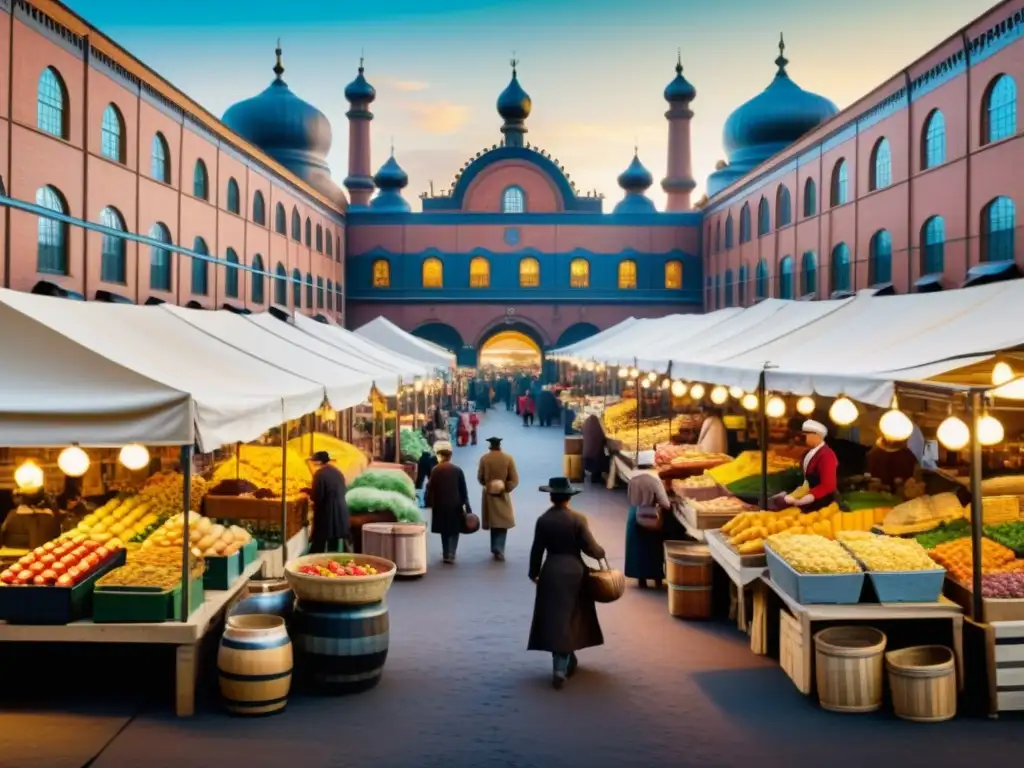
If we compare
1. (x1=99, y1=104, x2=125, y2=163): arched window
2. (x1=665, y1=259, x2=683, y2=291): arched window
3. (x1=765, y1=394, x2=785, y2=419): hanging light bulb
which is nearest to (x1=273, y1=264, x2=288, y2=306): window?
(x1=99, y1=104, x2=125, y2=163): arched window

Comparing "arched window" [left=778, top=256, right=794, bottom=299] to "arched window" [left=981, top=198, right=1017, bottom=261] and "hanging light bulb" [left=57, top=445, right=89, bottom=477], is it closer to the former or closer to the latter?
"arched window" [left=981, top=198, right=1017, bottom=261]

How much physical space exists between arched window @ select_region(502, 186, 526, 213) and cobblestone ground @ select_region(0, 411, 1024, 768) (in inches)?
1443

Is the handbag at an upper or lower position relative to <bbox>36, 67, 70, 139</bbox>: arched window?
lower

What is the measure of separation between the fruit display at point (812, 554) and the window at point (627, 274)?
118ft

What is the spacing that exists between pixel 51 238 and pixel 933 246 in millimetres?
17258

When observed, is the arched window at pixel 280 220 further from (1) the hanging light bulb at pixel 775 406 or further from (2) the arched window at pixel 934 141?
(1) the hanging light bulb at pixel 775 406

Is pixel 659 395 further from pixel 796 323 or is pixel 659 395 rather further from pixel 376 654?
pixel 376 654

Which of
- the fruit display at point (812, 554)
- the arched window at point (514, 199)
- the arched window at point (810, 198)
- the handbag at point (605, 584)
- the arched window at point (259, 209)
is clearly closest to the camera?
the fruit display at point (812, 554)

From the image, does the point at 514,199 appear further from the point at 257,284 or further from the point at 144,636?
the point at 144,636

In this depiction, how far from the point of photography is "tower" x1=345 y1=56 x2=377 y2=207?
5006 cm

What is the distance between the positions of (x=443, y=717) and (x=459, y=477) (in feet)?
18.1

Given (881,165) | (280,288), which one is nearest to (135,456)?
(881,165)

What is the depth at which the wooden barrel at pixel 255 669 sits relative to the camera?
7262 millimetres

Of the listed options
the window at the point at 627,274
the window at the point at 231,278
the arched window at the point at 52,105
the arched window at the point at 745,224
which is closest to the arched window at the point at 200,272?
the window at the point at 231,278
